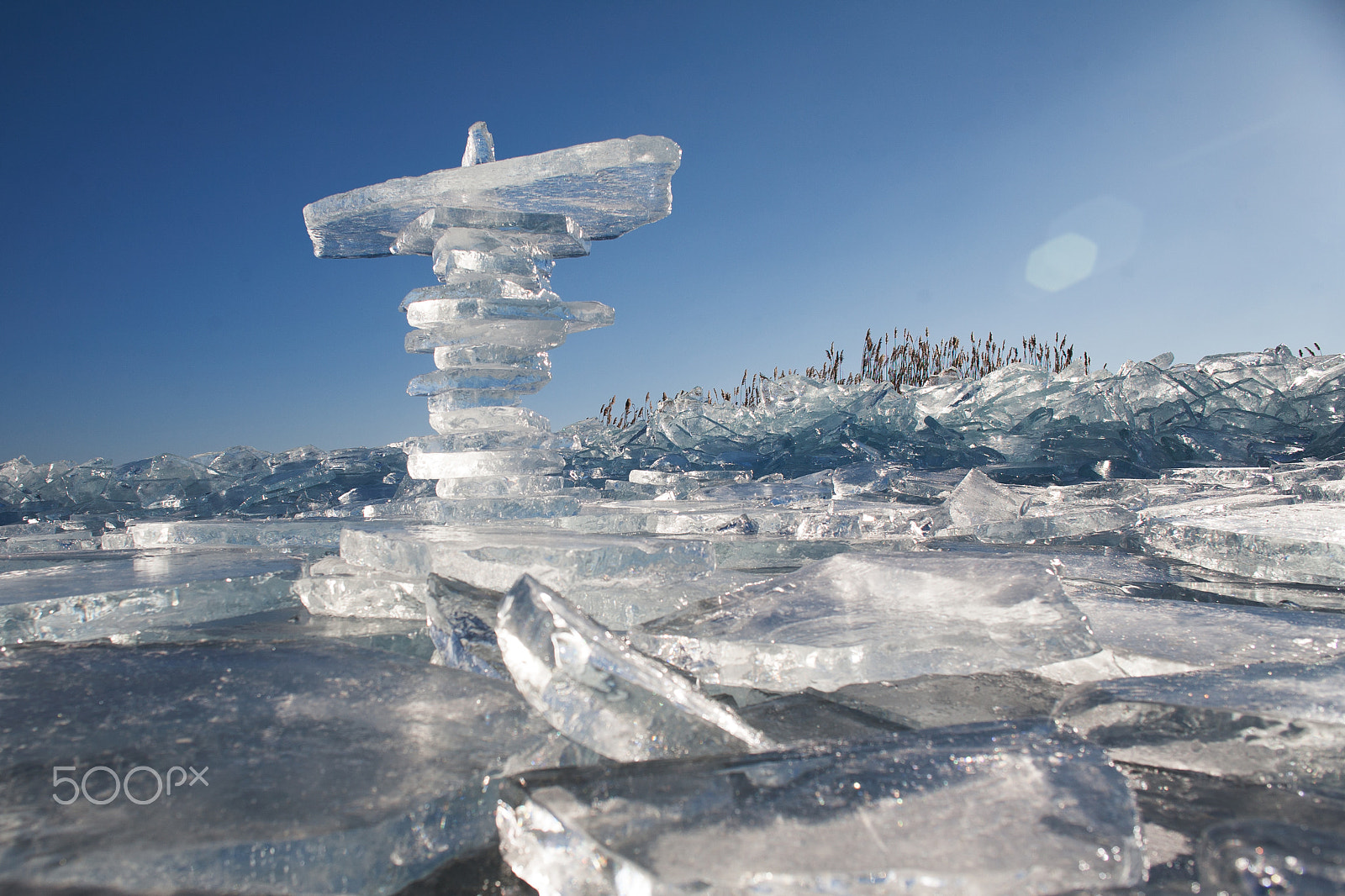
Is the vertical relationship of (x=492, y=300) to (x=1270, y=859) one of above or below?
above

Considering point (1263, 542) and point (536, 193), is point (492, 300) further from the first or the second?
point (1263, 542)

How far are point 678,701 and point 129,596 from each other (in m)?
1.13

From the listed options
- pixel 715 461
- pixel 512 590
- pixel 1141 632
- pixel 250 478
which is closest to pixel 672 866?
pixel 512 590

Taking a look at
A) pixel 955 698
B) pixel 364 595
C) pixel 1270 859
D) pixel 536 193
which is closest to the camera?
pixel 1270 859

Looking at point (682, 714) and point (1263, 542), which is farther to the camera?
point (1263, 542)

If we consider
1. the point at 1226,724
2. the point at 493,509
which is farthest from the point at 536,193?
the point at 1226,724

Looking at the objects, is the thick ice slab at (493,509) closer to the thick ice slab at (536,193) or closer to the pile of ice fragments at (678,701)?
the pile of ice fragments at (678,701)

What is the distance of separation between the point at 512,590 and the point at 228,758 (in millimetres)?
326

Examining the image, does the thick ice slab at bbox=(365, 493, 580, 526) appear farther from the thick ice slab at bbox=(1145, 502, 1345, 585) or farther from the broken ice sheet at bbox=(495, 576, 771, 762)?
the thick ice slab at bbox=(1145, 502, 1345, 585)

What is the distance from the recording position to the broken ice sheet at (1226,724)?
2.48ft

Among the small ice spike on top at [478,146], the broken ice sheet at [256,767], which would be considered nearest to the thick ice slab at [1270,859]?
the broken ice sheet at [256,767]

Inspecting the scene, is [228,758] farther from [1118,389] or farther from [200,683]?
[1118,389]

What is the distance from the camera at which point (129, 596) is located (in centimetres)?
131

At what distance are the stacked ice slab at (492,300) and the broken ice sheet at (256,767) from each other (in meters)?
1.41
